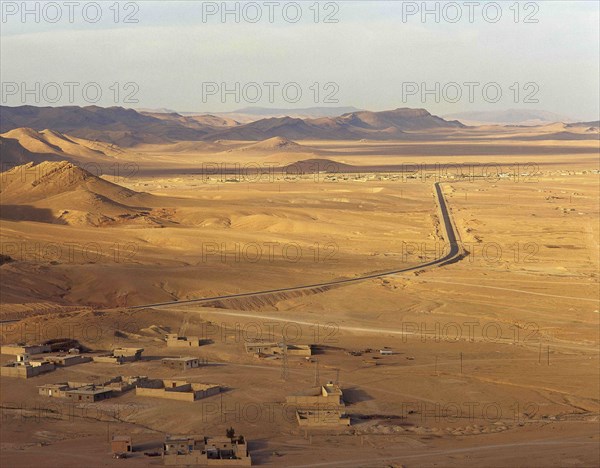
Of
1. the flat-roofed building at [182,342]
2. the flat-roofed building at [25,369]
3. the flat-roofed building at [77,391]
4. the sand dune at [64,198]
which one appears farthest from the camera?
the sand dune at [64,198]

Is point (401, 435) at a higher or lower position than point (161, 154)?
lower

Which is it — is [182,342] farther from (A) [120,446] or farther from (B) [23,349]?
(A) [120,446]

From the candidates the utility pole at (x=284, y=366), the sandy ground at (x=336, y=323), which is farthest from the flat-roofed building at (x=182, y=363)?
the utility pole at (x=284, y=366)

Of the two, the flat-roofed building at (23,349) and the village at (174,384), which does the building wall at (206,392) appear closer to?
the village at (174,384)

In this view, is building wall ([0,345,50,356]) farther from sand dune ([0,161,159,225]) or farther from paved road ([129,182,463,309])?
sand dune ([0,161,159,225])

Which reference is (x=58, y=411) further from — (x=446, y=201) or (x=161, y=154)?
(x=161, y=154)

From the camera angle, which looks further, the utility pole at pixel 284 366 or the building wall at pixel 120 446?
the utility pole at pixel 284 366

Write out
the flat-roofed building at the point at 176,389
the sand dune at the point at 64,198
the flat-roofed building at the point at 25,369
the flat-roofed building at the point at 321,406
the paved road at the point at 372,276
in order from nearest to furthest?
the flat-roofed building at the point at 321,406 → the flat-roofed building at the point at 176,389 → the flat-roofed building at the point at 25,369 → the paved road at the point at 372,276 → the sand dune at the point at 64,198

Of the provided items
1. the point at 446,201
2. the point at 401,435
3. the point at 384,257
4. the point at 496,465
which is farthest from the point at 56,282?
the point at 446,201

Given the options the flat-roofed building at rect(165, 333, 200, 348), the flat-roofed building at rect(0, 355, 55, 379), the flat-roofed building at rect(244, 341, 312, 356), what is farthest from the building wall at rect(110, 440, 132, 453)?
the flat-roofed building at rect(165, 333, 200, 348)
